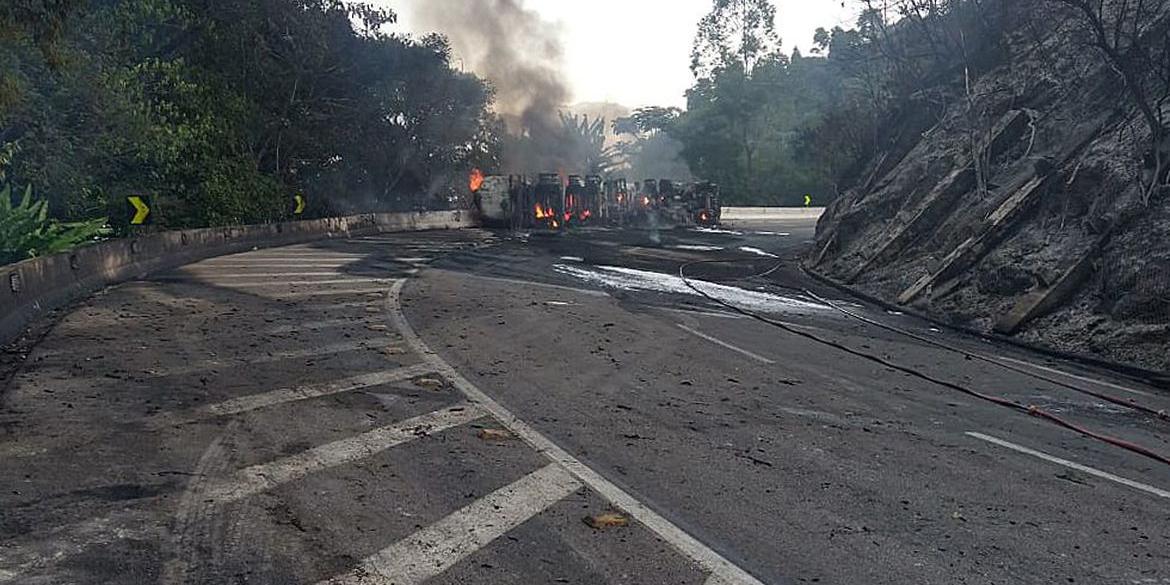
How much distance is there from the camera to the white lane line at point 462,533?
4.13m

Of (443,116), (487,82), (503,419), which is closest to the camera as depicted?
(503,419)

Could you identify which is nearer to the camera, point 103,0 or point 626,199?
point 103,0

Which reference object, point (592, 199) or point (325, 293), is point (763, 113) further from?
point (325, 293)

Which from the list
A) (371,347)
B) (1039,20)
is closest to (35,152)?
(371,347)

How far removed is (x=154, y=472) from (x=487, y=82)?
62.5m

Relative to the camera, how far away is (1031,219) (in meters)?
17.1

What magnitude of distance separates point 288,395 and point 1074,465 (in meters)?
6.37

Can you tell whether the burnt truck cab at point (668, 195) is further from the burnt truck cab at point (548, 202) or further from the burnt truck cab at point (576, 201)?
the burnt truck cab at point (548, 202)

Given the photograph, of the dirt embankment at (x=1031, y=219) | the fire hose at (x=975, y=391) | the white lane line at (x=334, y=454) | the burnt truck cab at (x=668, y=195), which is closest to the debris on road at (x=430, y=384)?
the white lane line at (x=334, y=454)

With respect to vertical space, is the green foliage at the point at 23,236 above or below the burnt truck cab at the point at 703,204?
above

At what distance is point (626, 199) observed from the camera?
50.9 meters

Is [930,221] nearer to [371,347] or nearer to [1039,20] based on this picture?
[1039,20]

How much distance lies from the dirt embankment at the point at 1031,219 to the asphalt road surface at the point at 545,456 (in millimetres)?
1538

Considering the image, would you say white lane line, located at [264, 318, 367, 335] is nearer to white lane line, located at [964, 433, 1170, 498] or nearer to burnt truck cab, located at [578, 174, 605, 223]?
white lane line, located at [964, 433, 1170, 498]
